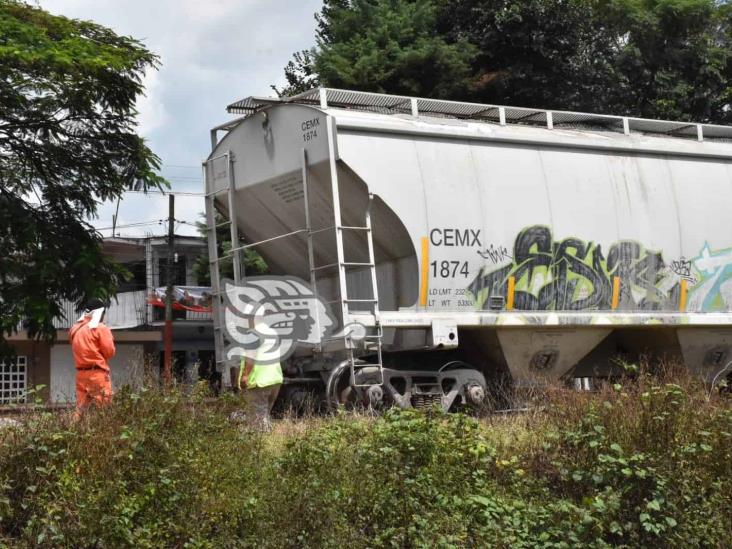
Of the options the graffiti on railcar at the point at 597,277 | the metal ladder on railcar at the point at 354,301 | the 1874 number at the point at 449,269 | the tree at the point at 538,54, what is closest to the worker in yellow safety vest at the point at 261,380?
the metal ladder on railcar at the point at 354,301

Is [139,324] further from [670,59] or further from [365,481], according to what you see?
[365,481]

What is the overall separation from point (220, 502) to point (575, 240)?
22.4 ft

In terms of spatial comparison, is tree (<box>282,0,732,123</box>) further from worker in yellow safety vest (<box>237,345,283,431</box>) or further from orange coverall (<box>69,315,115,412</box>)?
orange coverall (<box>69,315,115,412</box>)

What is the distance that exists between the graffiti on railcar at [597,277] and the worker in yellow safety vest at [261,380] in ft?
7.98

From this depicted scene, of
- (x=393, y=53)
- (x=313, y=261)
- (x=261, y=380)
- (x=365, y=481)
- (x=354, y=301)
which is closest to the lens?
(x=365, y=481)

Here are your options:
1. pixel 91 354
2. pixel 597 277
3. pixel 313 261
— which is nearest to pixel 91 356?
pixel 91 354

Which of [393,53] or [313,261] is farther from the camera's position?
[393,53]

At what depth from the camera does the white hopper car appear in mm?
11000

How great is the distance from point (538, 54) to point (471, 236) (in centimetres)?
1173

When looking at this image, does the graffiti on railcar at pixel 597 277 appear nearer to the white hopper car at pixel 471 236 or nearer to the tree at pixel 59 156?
the white hopper car at pixel 471 236

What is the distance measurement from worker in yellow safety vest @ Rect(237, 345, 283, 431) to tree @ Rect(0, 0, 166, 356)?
432cm

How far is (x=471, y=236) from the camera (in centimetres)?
1145

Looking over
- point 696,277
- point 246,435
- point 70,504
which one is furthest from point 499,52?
point 70,504

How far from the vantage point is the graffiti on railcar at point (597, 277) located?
11.8m
